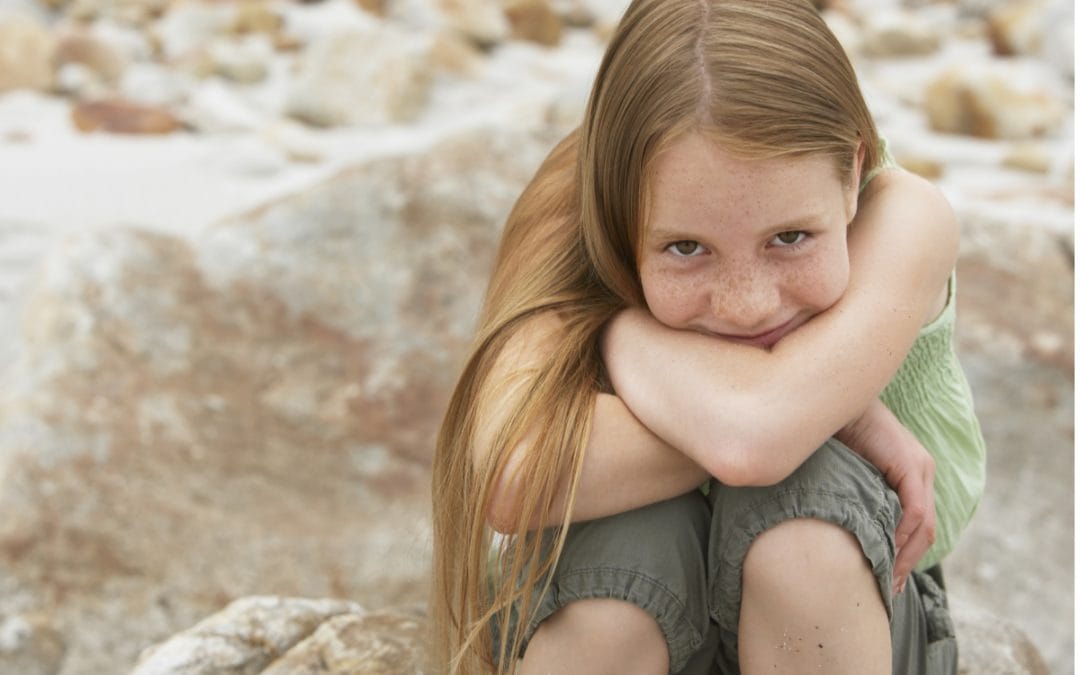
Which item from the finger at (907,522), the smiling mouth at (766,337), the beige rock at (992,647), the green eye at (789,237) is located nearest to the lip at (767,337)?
the smiling mouth at (766,337)

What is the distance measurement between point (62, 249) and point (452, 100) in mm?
2983

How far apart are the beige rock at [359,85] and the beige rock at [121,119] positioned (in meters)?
0.54

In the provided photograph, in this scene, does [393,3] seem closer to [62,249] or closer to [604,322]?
[62,249]

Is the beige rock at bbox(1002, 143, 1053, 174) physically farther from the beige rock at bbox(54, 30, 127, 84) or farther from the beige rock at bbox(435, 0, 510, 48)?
the beige rock at bbox(54, 30, 127, 84)

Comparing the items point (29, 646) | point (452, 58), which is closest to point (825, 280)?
point (29, 646)

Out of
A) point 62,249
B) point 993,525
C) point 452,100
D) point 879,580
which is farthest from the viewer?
point 452,100

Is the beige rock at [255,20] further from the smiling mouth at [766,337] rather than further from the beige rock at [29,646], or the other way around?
the smiling mouth at [766,337]

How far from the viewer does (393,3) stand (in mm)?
7016

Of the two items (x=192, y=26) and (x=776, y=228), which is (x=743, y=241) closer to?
(x=776, y=228)

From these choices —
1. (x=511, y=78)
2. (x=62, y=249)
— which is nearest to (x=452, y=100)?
(x=511, y=78)

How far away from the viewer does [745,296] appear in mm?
1400

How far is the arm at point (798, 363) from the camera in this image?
1.36 m

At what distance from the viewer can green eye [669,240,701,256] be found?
1.39m

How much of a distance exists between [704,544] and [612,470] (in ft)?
0.47
